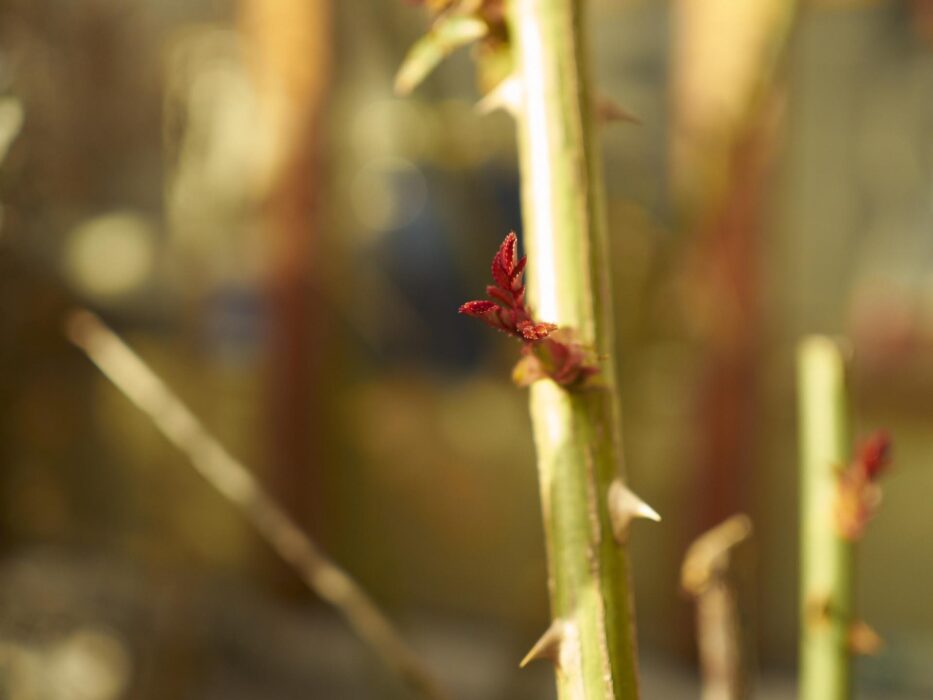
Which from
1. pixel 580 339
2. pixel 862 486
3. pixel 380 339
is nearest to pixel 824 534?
pixel 862 486

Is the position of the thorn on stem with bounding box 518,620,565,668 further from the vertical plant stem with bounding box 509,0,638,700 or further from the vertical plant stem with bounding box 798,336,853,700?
the vertical plant stem with bounding box 798,336,853,700

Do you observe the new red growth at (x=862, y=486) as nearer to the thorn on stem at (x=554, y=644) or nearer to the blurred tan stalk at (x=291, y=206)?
the thorn on stem at (x=554, y=644)

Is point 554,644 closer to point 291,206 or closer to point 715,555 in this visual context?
point 715,555

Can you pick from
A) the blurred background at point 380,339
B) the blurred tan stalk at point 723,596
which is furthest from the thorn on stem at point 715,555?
the blurred background at point 380,339

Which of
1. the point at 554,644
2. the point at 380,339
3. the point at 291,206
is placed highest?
the point at 291,206

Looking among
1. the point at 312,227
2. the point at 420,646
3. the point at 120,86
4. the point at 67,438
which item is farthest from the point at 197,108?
the point at 420,646

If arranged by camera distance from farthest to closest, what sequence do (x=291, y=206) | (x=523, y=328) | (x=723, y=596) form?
(x=291, y=206) < (x=723, y=596) < (x=523, y=328)
